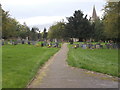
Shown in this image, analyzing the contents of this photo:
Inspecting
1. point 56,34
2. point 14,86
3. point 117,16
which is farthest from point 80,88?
point 56,34

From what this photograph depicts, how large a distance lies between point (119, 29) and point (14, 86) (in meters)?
35.8

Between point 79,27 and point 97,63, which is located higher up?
point 79,27

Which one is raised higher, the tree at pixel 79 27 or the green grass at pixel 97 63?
the tree at pixel 79 27

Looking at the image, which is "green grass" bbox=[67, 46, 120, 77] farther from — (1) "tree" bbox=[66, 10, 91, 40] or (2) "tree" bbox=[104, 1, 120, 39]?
(1) "tree" bbox=[66, 10, 91, 40]

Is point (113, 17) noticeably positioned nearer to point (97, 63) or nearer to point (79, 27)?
point (97, 63)

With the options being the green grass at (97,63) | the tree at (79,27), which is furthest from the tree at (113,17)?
the tree at (79,27)

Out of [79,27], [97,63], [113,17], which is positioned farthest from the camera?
[79,27]

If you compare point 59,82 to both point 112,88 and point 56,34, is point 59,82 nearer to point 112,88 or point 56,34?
A: point 112,88

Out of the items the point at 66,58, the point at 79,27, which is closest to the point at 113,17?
the point at 66,58

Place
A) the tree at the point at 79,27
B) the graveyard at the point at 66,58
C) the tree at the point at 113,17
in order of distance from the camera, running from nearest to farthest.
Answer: the graveyard at the point at 66,58
the tree at the point at 113,17
the tree at the point at 79,27

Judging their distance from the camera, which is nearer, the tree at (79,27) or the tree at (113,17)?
the tree at (113,17)

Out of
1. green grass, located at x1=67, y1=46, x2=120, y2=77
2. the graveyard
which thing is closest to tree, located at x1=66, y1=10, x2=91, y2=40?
the graveyard

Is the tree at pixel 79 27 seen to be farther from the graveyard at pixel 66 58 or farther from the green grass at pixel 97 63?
the green grass at pixel 97 63

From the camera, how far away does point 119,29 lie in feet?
136
